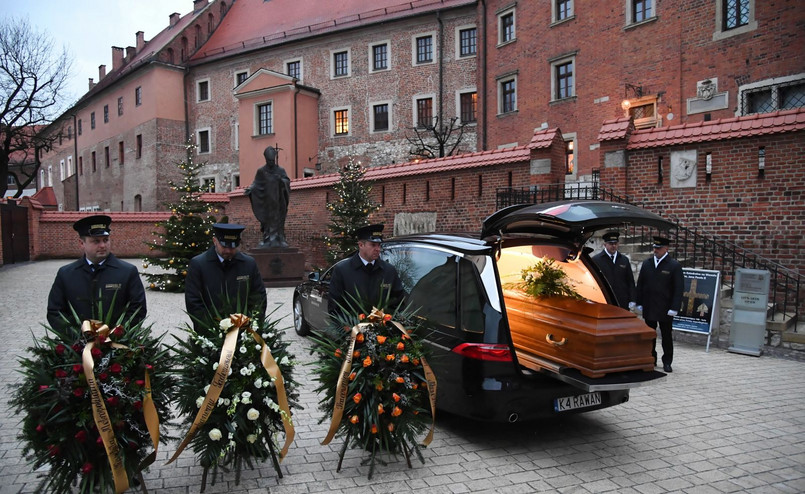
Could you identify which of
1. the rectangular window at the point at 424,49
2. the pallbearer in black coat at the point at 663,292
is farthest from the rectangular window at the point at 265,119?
the pallbearer in black coat at the point at 663,292

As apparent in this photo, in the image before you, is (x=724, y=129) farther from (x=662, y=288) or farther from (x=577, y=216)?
(x=577, y=216)

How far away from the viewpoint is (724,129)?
9.67 m

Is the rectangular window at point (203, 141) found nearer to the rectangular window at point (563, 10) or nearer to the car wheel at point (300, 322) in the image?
the rectangular window at point (563, 10)

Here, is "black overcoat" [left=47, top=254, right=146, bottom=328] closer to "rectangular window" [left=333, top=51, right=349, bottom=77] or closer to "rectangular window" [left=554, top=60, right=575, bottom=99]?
"rectangular window" [left=554, top=60, right=575, bottom=99]

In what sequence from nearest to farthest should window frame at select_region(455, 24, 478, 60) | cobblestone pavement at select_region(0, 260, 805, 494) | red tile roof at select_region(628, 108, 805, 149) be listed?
cobblestone pavement at select_region(0, 260, 805, 494) < red tile roof at select_region(628, 108, 805, 149) < window frame at select_region(455, 24, 478, 60)

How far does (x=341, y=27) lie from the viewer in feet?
109

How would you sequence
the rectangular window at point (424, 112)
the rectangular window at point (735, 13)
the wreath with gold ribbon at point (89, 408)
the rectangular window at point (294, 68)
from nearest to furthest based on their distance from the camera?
1. the wreath with gold ribbon at point (89, 408)
2. the rectangular window at point (735, 13)
3. the rectangular window at point (424, 112)
4. the rectangular window at point (294, 68)

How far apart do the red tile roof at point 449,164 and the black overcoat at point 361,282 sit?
8289mm

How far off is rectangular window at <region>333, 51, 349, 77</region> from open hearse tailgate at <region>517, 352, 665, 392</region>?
3189 cm

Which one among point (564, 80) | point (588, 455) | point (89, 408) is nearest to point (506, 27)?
point (564, 80)

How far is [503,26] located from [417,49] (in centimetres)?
633

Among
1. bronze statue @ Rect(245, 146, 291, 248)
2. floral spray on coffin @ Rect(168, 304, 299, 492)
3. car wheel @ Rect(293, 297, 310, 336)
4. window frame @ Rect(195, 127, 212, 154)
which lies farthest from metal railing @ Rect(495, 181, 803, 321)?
window frame @ Rect(195, 127, 212, 154)

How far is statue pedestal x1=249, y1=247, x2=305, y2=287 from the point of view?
14.7m

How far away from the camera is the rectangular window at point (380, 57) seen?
3250cm
